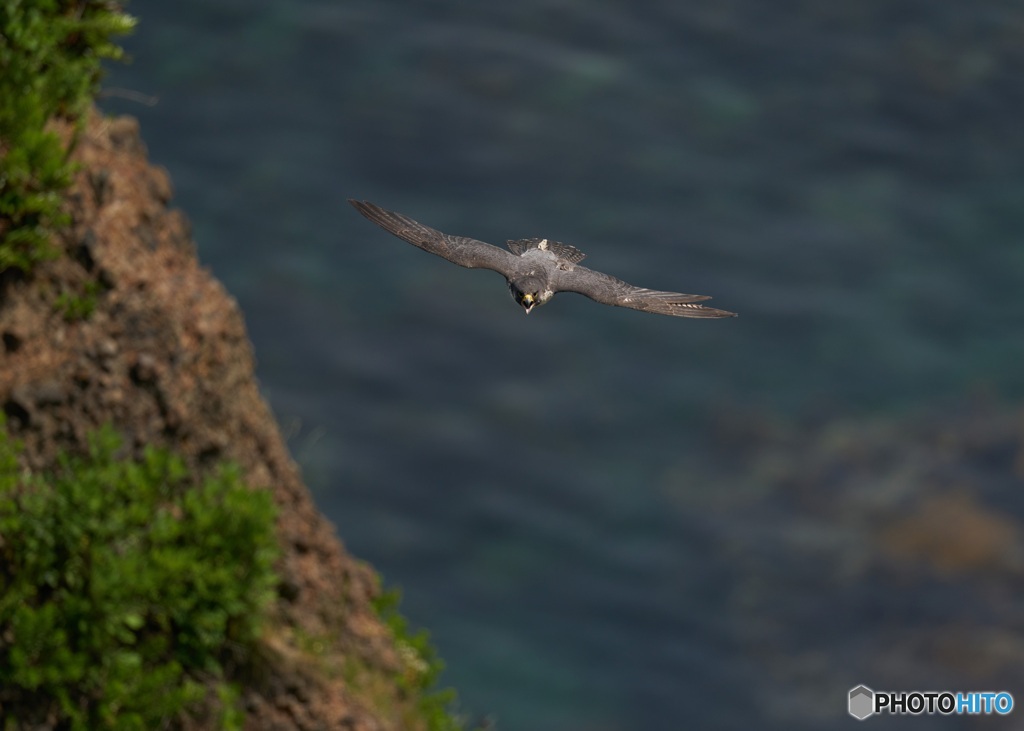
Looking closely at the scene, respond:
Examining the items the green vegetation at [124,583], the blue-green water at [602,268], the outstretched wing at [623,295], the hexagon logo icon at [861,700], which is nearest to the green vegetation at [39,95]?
the green vegetation at [124,583]

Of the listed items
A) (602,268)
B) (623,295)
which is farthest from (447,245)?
(602,268)

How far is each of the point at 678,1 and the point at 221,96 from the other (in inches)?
476

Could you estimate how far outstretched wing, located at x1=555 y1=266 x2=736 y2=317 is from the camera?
1077 centimetres

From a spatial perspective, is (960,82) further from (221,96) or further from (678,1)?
(221,96)

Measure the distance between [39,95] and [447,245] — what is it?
3.71 m

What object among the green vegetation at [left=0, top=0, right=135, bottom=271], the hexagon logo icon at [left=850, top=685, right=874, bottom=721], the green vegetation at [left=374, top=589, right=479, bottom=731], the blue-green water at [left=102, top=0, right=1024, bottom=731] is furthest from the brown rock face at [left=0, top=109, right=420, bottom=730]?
the hexagon logo icon at [left=850, top=685, right=874, bottom=721]

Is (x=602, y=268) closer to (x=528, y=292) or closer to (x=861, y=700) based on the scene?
(x=861, y=700)

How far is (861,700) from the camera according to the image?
23.4 meters

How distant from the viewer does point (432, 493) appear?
2495cm

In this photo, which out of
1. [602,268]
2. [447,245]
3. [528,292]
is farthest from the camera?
[602,268]

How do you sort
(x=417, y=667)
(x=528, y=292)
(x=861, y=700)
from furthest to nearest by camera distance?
(x=861, y=700) → (x=417, y=667) → (x=528, y=292)

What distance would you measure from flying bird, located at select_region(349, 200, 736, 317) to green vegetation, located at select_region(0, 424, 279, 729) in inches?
105

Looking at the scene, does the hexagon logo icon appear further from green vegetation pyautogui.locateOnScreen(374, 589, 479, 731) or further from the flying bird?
the flying bird

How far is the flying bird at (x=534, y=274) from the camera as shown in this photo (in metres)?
10.7
